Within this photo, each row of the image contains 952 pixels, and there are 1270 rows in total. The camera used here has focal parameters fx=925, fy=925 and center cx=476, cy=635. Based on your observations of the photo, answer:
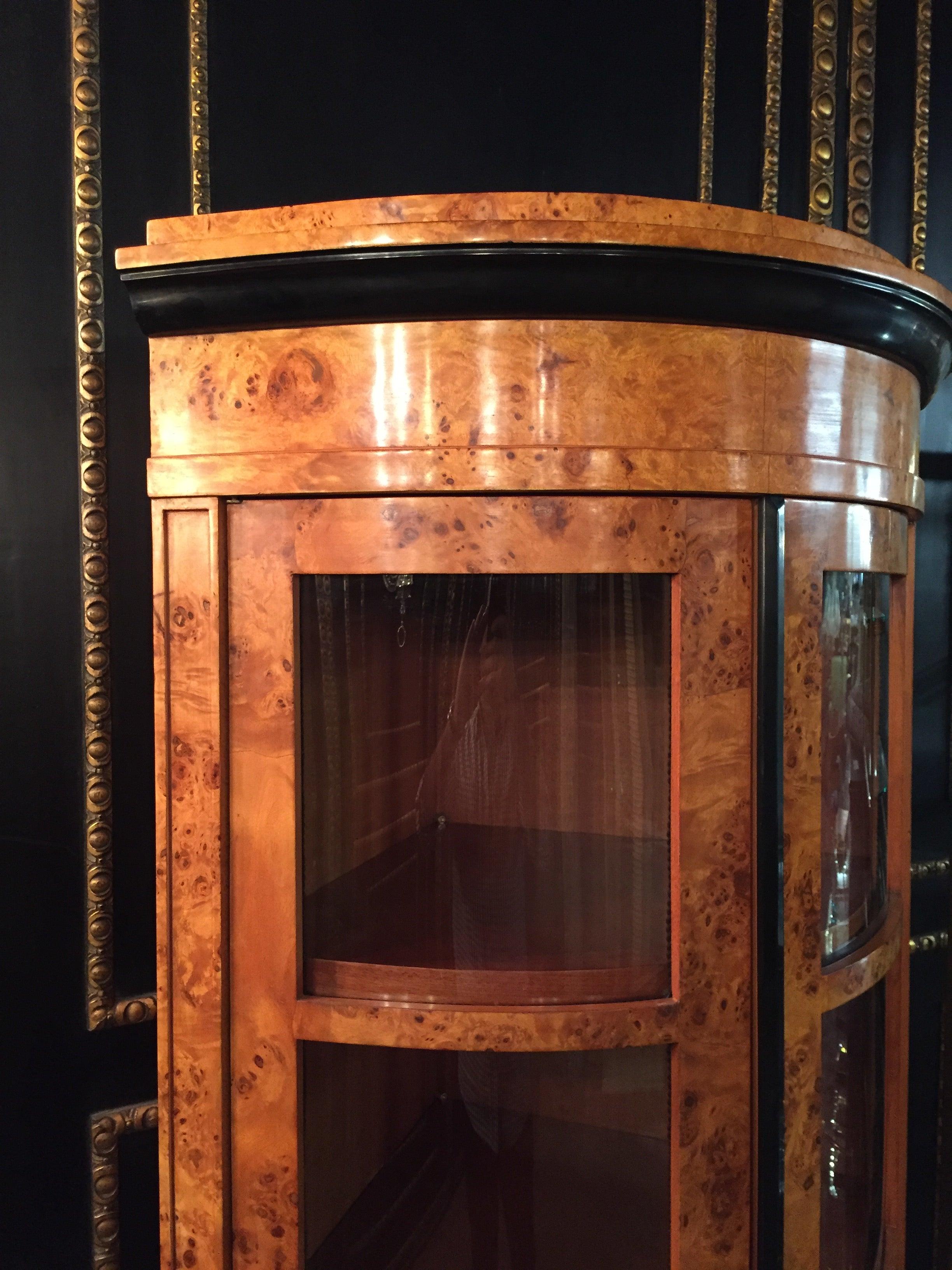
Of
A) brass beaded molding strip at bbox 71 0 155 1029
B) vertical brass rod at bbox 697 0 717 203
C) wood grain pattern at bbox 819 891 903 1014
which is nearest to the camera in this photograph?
wood grain pattern at bbox 819 891 903 1014

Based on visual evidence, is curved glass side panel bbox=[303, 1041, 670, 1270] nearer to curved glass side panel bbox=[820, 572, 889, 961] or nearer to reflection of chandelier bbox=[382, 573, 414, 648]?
curved glass side panel bbox=[820, 572, 889, 961]

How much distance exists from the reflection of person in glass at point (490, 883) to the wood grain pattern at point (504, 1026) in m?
0.04

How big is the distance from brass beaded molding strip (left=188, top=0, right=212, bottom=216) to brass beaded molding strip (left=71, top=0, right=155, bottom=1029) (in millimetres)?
88

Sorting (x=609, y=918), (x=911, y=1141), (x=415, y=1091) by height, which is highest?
(x=609, y=918)

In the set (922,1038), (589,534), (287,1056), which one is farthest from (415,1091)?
(922,1038)

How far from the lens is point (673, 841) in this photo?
2.13 feet

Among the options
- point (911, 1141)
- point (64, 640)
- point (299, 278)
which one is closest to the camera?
point (299, 278)

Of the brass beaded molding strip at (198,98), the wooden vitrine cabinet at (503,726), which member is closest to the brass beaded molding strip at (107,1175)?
the wooden vitrine cabinet at (503,726)

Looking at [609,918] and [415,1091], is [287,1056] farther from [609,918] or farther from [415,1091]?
[609,918]

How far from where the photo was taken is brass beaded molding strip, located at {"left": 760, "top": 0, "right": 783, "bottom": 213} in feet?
3.62

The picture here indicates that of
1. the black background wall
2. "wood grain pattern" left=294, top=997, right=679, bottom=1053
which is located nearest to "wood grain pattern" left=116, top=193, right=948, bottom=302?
the black background wall

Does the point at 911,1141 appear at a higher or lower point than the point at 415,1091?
lower

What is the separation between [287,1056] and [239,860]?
0.47ft

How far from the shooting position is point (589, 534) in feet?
2.04
